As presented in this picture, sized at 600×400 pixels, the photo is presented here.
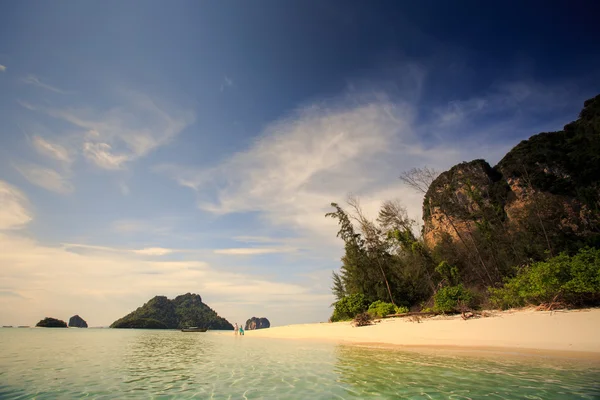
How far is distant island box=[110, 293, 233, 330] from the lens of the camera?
113 metres

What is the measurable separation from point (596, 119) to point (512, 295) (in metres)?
32.3

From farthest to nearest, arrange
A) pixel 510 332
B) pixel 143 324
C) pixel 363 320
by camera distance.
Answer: pixel 143 324 → pixel 363 320 → pixel 510 332

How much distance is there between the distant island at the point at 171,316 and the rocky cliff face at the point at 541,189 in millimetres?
108242

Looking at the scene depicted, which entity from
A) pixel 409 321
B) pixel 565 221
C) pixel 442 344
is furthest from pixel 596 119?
pixel 442 344

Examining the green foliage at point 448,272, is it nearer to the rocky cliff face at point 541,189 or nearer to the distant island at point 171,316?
the rocky cliff face at point 541,189

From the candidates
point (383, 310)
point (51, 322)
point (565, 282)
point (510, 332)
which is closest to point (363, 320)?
point (383, 310)

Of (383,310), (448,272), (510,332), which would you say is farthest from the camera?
(448,272)

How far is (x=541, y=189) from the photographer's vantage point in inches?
1414

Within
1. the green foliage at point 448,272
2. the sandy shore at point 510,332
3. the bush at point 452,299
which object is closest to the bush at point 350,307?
the green foliage at point 448,272

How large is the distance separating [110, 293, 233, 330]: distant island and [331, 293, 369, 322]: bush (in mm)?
99320

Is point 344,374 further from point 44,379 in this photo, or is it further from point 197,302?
point 197,302

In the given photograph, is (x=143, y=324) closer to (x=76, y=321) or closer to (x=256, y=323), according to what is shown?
(x=256, y=323)

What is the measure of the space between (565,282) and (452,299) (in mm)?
6689

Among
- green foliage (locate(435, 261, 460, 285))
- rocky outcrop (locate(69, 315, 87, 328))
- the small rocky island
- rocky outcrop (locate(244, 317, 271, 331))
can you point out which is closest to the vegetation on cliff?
green foliage (locate(435, 261, 460, 285))
